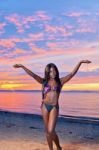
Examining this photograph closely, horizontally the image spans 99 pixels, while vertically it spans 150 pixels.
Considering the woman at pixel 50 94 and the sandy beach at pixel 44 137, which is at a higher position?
the woman at pixel 50 94

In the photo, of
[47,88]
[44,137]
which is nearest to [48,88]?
[47,88]

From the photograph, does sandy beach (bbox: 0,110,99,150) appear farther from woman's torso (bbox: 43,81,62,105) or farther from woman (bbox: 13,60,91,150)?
woman's torso (bbox: 43,81,62,105)

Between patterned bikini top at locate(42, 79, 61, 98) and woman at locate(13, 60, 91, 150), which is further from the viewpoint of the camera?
patterned bikini top at locate(42, 79, 61, 98)

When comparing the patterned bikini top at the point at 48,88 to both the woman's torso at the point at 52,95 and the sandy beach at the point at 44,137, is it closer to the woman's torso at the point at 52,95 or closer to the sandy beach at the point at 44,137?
the woman's torso at the point at 52,95

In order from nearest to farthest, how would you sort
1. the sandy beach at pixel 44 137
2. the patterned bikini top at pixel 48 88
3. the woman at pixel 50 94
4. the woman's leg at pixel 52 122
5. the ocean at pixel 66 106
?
the woman's leg at pixel 52 122 → the woman at pixel 50 94 → the patterned bikini top at pixel 48 88 → the sandy beach at pixel 44 137 → the ocean at pixel 66 106

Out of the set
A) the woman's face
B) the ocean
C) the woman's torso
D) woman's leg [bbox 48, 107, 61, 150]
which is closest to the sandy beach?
woman's leg [bbox 48, 107, 61, 150]

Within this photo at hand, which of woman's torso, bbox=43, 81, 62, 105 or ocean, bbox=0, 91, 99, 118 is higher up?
woman's torso, bbox=43, 81, 62, 105

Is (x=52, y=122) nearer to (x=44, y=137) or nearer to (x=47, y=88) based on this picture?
(x=47, y=88)

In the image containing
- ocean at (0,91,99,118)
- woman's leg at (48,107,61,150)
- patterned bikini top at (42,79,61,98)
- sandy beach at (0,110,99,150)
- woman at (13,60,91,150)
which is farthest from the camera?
ocean at (0,91,99,118)

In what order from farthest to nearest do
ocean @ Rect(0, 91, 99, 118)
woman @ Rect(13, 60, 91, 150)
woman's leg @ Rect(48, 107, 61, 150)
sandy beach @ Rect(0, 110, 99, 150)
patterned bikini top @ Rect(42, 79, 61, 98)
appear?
ocean @ Rect(0, 91, 99, 118) < sandy beach @ Rect(0, 110, 99, 150) < patterned bikini top @ Rect(42, 79, 61, 98) < woman @ Rect(13, 60, 91, 150) < woman's leg @ Rect(48, 107, 61, 150)

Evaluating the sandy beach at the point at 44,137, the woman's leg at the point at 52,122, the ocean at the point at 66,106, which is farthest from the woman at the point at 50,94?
the ocean at the point at 66,106

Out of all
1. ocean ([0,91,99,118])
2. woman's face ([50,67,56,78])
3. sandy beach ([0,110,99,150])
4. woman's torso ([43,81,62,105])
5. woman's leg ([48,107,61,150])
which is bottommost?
ocean ([0,91,99,118])

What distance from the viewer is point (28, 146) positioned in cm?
1231

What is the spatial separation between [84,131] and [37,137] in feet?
8.96
